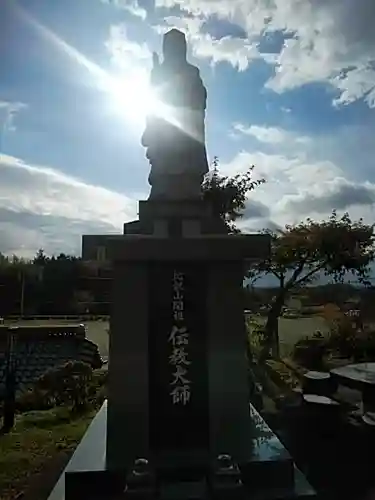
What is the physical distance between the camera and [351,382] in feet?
16.7

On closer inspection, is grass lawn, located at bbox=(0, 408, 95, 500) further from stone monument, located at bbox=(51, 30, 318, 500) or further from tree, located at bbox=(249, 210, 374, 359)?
tree, located at bbox=(249, 210, 374, 359)

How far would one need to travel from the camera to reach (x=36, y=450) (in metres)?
3.97

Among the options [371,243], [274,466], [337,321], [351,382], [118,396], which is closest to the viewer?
[274,466]

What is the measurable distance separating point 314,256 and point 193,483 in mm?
4976

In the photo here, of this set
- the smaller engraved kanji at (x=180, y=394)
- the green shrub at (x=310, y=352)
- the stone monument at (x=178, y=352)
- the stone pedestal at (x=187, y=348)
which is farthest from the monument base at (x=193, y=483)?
the green shrub at (x=310, y=352)

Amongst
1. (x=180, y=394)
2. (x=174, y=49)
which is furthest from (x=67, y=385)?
(x=174, y=49)

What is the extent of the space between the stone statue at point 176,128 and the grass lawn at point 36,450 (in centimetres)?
206

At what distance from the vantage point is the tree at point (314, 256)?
6.96 m

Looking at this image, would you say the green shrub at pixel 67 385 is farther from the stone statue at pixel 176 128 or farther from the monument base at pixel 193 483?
the stone statue at pixel 176 128

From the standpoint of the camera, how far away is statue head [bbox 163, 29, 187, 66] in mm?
3592

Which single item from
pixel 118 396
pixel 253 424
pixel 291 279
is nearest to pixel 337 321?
pixel 291 279

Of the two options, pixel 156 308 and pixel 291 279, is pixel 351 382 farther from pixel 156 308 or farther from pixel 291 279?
pixel 156 308

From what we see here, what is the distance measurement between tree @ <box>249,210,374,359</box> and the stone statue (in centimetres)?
346

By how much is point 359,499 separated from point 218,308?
1459mm
